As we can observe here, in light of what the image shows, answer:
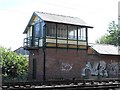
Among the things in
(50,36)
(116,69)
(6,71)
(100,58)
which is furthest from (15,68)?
(116,69)

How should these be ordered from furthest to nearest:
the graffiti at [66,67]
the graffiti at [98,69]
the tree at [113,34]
Answer: the tree at [113,34] < the graffiti at [98,69] < the graffiti at [66,67]

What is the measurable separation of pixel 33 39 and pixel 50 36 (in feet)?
9.86

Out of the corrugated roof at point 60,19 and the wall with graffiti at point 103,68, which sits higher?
the corrugated roof at point 60,19

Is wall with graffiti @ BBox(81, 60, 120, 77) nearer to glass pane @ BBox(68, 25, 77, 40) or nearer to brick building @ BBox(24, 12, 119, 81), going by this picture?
brick building @ BBox(24, 12, 119, 81)

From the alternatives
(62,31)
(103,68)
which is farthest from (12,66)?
(103,68)

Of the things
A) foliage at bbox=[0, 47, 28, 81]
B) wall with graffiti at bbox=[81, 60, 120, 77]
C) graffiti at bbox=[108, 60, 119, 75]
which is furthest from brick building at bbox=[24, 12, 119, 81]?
graffiti at bbox=[108, 60, 119, 75]

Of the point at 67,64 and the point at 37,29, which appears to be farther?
the point at 37,29

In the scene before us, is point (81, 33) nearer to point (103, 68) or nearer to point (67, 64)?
point (67, 64)

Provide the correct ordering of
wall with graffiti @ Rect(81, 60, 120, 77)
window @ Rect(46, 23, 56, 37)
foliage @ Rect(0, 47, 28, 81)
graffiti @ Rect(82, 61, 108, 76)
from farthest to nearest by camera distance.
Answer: graffiti @ Rect(82, 61, 108, 76) < wall with graffiti @ Rect(81, 60, 120, 77) < foliage @ Rect(0, 47, 28, 81) < window @ Rect(46, 23, 56, 37)

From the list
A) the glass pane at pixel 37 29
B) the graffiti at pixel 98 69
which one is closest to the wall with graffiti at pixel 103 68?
the graffiti at pixel 98 69

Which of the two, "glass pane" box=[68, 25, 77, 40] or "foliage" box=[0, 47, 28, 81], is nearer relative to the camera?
"glass pane" box=[68, 25, 77, 40]

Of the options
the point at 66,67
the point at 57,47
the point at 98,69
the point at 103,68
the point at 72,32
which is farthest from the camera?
the point at 103,68

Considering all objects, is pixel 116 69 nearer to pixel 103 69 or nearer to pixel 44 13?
pixel 103 69

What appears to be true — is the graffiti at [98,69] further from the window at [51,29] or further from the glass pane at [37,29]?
the glass pane at [37,29]
